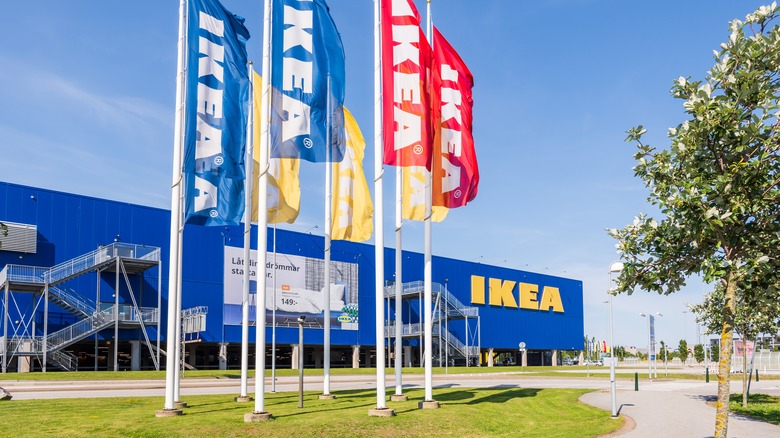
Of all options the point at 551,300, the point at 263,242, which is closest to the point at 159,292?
the point at 263,242

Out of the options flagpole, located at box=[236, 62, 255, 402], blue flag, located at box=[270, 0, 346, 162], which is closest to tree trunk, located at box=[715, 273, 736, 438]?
blue flag, located at box=[270, 0, 346, 162]

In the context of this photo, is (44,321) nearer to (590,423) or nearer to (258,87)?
(258,87)

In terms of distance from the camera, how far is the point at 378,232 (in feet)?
60.1

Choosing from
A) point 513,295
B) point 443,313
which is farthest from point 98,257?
point 513,295

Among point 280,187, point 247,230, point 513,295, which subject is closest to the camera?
point 247,230

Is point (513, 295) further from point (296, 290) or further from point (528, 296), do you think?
point (296, 290)

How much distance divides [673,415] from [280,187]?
14080 mm

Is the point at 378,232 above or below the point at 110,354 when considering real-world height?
above

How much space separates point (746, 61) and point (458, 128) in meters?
11.5

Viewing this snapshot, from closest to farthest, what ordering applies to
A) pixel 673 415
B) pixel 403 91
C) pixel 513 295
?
pixel 403 91, pixel 673 415, pixel 513 295

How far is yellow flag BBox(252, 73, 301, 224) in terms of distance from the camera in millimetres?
21497

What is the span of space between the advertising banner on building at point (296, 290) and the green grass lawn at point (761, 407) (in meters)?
30.2

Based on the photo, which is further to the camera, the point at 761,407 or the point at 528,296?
the point at 528,296

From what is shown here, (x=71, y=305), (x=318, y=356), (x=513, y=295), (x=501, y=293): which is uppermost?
(x=501, y=293)
